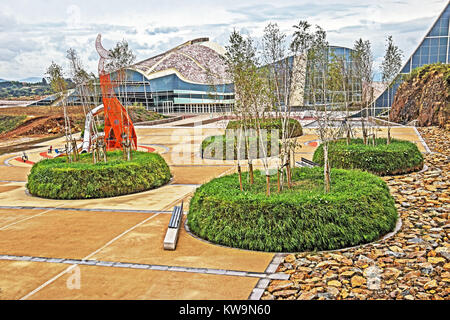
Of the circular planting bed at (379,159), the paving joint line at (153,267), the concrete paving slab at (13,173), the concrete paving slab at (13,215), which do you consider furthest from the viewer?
the concrete paving slab at (13,173)

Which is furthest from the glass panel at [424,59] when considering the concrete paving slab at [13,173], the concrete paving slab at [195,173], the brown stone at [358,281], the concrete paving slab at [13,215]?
the brown stone at [358,281]

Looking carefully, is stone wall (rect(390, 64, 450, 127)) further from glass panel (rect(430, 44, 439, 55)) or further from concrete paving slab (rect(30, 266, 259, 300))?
concrete paving slab (rect(30, 266, 259, 300))

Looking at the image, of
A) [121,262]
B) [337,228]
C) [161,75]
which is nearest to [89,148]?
[121,262]

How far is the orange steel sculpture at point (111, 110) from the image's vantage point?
15.9 meters

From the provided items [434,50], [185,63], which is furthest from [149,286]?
[185,63]

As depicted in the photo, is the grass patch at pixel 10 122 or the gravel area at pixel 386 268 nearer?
the gravel area at pixel 386 268

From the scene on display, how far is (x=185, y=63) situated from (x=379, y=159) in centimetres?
4591

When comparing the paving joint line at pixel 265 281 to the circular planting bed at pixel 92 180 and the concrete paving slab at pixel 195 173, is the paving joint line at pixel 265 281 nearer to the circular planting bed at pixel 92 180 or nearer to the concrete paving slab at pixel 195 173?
the circular planting bed at pixel 92 180

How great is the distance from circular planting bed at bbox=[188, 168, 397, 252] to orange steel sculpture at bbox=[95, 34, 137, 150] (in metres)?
8.03

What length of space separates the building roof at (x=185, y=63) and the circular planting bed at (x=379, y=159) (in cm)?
4038

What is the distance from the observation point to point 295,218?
7.32 meters

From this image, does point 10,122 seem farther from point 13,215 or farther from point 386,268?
point 386,268

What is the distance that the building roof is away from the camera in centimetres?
5381
